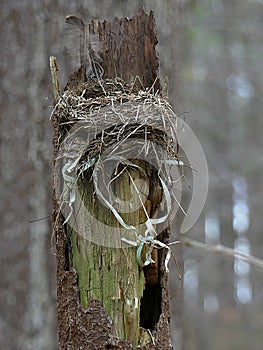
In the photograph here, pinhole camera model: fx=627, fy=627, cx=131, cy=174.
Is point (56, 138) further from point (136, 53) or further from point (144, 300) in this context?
point (144, 300)

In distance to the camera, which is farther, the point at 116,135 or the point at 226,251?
the point at 226,251

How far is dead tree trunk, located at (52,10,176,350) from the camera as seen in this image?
118 centimetres

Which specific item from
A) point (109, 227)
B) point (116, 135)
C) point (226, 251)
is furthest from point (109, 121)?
point (226, 251)

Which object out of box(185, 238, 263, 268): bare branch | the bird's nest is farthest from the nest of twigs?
box(185, 238, 263, 268): bare branch

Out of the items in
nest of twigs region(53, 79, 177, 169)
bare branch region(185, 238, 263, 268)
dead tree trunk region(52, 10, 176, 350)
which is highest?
nest of twigs region(53, 79, 177, 169)

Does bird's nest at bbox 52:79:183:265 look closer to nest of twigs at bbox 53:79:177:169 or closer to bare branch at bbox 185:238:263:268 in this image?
nest of twigs at bbox 53:79:177:169

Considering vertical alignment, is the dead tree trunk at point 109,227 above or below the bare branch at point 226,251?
above

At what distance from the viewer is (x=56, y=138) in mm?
1249

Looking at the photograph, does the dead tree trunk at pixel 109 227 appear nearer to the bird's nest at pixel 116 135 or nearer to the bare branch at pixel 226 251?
the bird's nest at pixel 116 135

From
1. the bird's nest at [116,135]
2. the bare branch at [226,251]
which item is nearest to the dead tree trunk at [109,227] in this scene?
the bird's nest at [116,135]

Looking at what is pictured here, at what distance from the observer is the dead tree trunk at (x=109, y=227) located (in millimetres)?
1180

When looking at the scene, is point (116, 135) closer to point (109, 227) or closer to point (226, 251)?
point (109, 227)

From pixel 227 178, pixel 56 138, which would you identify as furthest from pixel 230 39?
pixel 56 138

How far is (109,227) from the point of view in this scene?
1.19 meters
